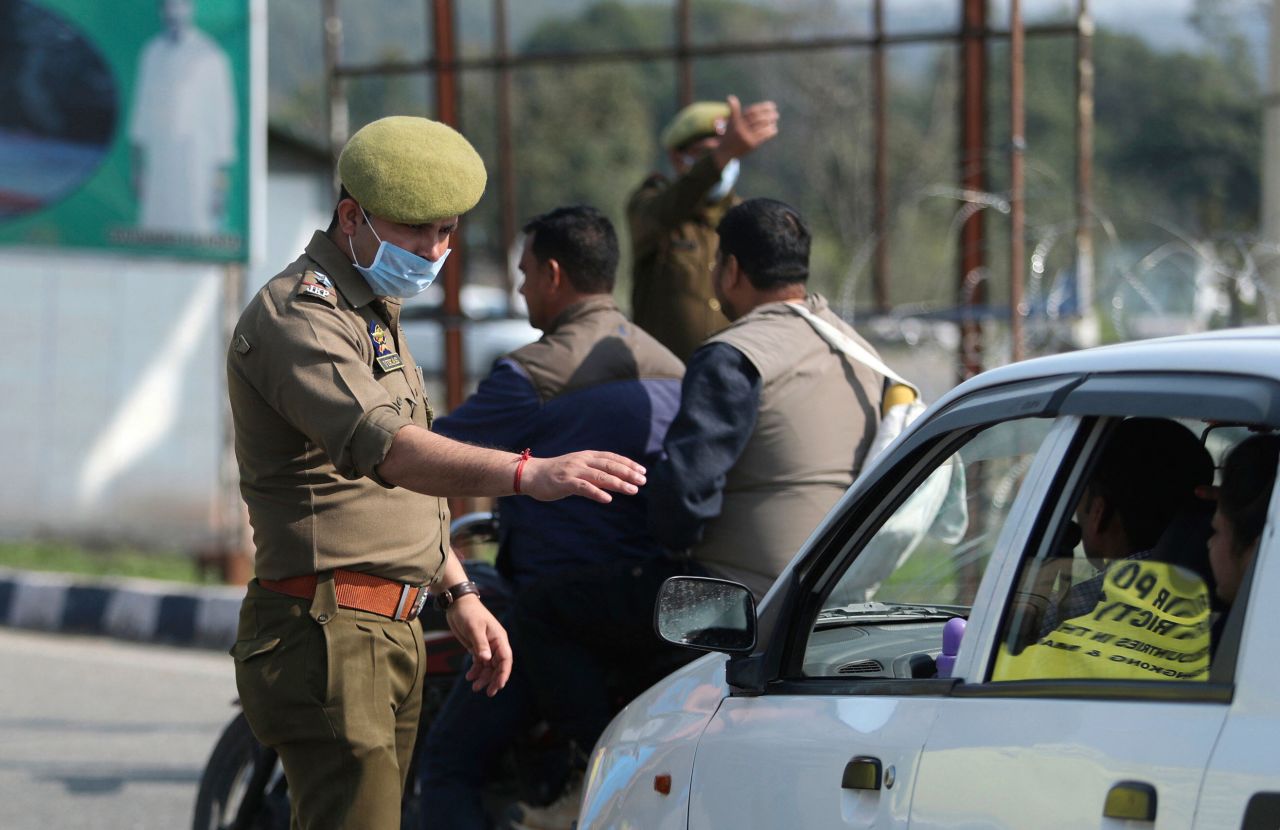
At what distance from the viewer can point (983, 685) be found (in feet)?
7.86

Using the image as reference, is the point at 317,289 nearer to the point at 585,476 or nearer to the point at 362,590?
the point at 362,590

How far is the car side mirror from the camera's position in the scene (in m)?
2.88

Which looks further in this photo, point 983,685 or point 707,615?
point 707,615

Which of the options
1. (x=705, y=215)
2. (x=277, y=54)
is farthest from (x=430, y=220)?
(x=277, y=54)

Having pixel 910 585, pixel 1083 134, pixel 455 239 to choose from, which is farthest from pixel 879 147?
pixel 910 585

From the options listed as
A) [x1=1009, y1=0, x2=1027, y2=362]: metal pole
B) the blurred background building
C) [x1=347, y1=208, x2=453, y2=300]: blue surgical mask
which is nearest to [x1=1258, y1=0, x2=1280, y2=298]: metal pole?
the blurred background building

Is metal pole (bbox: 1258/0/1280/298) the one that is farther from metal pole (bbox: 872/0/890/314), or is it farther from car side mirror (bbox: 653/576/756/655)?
car side mirror (bbox: 653/576/756/655)

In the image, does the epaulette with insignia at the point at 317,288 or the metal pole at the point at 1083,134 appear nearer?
the epaulette with insignia at the point at 317,288

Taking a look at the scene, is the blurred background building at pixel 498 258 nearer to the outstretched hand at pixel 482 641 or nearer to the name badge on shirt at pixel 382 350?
the outstretched hand at pixel 482 641

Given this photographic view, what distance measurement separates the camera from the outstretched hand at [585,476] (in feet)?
8.95

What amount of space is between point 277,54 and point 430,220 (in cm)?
2695

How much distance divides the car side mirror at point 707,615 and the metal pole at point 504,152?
648cm

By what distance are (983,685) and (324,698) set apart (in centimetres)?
123

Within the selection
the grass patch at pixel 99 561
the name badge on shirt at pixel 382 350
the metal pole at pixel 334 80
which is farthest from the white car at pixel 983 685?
the grass patch at pixel 99 561
